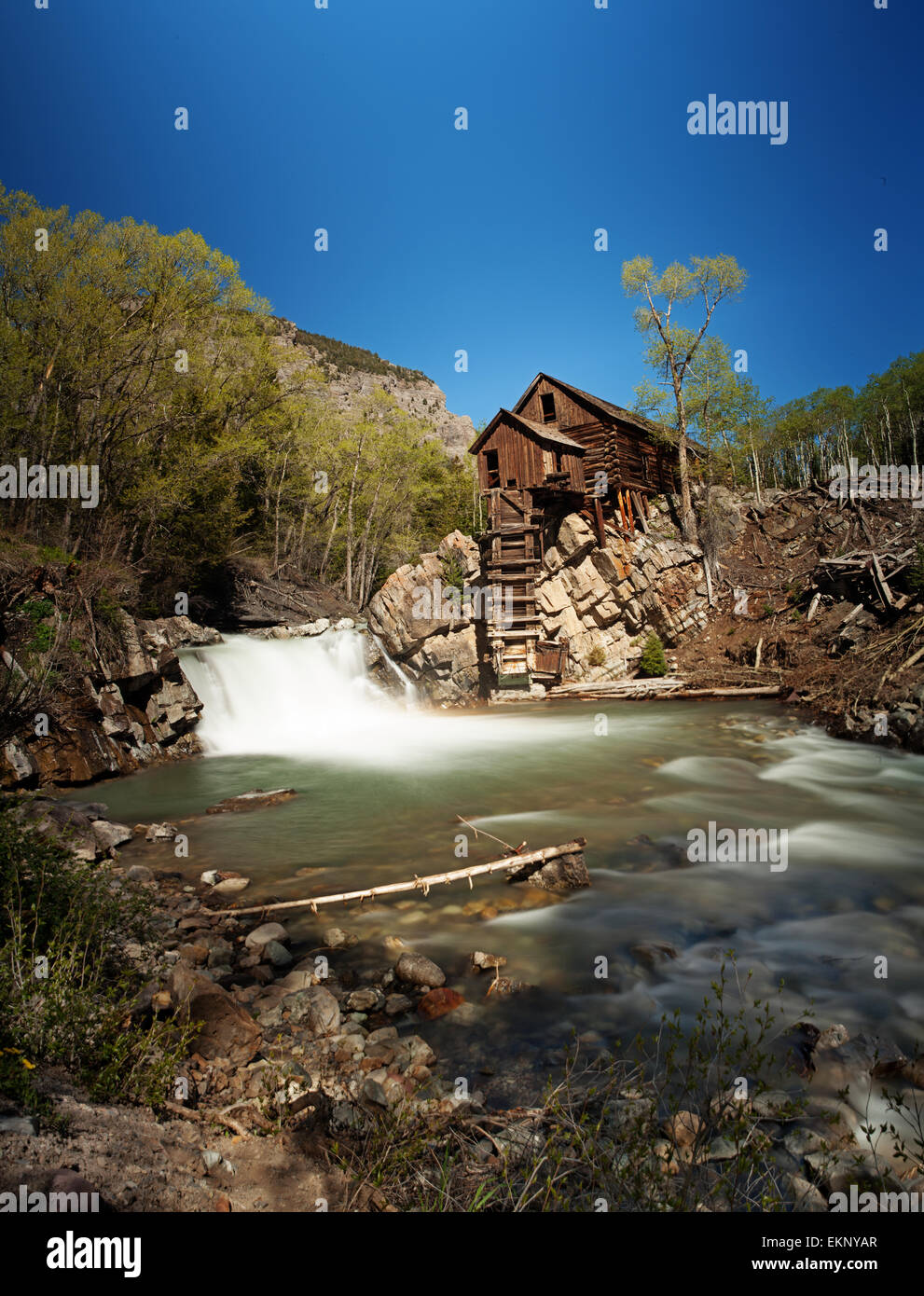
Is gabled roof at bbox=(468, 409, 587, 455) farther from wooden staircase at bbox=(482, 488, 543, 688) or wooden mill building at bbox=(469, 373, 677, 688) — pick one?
wooden staircase at bbox=(482, 488, 543, 688)

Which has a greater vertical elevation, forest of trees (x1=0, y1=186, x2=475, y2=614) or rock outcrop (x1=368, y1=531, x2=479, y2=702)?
forest of trees (x1=0, y1=186, x2=475, y2=614)

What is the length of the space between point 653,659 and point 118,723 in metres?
21.9

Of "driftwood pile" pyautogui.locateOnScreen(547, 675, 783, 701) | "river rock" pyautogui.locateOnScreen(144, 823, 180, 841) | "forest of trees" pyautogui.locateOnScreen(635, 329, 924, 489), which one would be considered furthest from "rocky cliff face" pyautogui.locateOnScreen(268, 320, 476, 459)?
"river rock" pyautogui.locateOnScreen(144, 823, 180, 841)

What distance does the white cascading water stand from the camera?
17422mm

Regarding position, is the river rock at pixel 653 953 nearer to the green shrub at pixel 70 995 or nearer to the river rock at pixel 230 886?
the green shrub at pixel 70 995

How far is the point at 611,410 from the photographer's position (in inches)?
1316

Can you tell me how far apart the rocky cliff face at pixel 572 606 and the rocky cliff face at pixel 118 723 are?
11108 millimetres

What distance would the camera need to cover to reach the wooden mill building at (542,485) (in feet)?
90.3

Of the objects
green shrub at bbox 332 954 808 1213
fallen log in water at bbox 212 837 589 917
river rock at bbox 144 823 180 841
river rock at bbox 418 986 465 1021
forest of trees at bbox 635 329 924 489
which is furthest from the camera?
forest of trees at bbox 635 329 924 489

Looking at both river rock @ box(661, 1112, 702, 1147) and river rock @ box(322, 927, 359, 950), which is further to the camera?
river rock @ box(322, 927, 359, 950)

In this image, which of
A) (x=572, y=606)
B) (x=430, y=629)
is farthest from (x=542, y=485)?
(x=430, y=629)

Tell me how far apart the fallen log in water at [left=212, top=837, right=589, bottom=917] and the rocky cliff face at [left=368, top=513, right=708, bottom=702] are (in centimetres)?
1923

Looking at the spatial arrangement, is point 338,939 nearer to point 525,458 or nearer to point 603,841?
point 603,841
